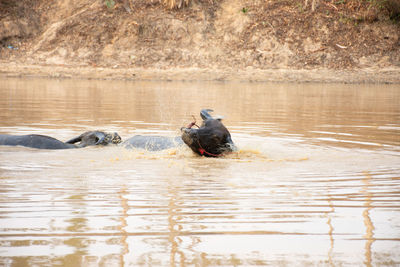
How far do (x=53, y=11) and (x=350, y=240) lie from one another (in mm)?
35411

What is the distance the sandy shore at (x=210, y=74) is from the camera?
1115 inches

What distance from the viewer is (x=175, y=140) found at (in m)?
8.55

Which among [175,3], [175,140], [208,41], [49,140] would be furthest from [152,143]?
[175,3]

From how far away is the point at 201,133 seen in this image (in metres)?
8.01

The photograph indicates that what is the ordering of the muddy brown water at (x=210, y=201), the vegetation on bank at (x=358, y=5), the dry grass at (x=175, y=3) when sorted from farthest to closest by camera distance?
the dry grass at (x=175, y=3) → the vegetation on bank at (x=358, y=5) → the muddy brown water at (x=210, y=201)

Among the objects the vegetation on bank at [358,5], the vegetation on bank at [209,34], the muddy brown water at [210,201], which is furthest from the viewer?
the vegetation on bank at [358,5]

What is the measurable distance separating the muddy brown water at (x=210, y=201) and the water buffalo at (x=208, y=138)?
0.58 ft

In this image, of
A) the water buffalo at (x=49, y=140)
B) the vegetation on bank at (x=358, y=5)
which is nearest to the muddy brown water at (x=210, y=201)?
the water buffalo at (x=49, y=140)

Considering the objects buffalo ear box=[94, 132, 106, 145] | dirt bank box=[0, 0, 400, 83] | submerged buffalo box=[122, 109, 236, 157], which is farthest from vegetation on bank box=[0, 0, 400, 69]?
submerged buffalo box=[122, 109, 236, 157]

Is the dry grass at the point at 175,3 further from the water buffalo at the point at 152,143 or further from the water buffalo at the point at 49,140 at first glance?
the water buffalo at the point at 152,143

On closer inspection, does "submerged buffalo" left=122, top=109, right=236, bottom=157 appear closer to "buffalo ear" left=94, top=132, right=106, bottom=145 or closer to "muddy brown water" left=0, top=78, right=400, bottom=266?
"muddy brown water" left=0, top=78, right=400, bottom=266

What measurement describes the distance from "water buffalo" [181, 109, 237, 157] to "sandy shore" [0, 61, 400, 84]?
66.9 feet

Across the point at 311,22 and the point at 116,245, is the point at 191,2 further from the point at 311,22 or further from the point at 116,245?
the point at 116,245

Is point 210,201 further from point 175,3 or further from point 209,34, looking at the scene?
point 175,3
